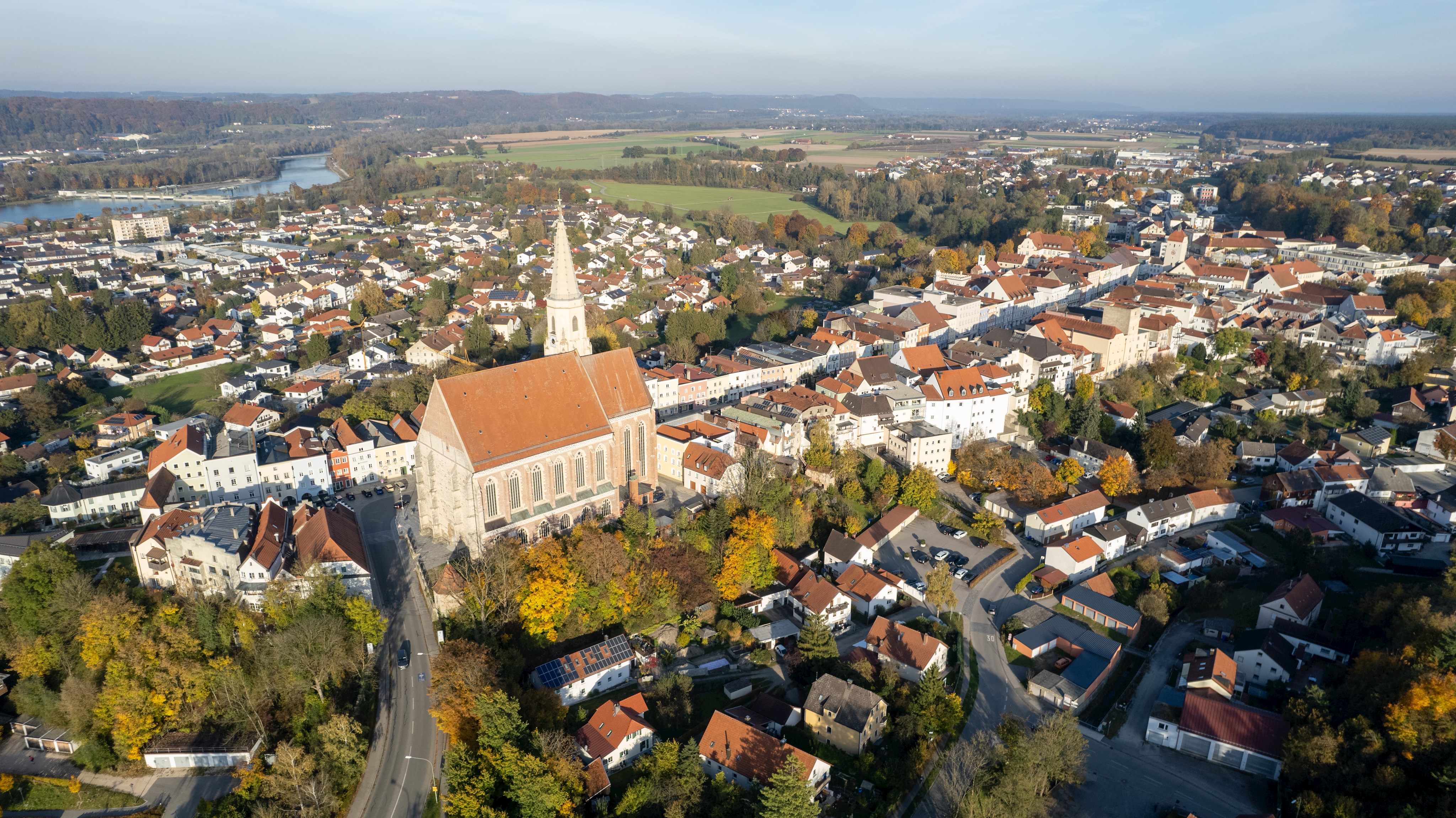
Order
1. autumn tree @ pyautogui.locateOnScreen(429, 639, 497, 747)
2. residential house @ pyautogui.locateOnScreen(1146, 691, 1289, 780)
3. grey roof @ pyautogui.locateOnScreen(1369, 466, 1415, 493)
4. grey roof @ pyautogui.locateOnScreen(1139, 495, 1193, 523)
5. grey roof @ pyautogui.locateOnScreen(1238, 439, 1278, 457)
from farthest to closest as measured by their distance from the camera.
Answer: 1. grey roof @ pyautogui.locateOnScreen(1238, 439, 1278, 457)
2. grey roof @ pyautogui.locateOnScreen(1369, 466, 1415, 493)
3. grey roof @ pyautogui.locateOnScreen(1139, 495, 1193, 523)
4. residential house @ pyautogui.locateOnScreen(1146, 691, 1289, 780)
5. autumn tree @ pyautogui.locateOnScreen(429, 639, 497, 747)

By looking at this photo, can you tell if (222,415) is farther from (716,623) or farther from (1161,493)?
(1161,493)

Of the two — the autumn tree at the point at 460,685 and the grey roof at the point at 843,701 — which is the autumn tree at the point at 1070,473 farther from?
the autumn tree at the point at 460,685

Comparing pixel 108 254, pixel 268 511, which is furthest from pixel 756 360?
pixel 108 254

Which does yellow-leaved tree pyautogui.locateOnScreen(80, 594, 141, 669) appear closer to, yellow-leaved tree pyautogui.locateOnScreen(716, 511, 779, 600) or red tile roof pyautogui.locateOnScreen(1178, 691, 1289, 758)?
yellow-leaved tree pyautogui.locateOnScreen(716, 511, 779, 600)

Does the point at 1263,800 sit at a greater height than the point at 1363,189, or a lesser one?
lesser

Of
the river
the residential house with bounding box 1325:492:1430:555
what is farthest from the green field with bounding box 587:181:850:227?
the residential house with bounding box 1325:492:1430:555
